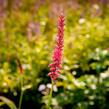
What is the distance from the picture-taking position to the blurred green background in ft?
10.9

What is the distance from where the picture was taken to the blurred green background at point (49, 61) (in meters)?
3.32

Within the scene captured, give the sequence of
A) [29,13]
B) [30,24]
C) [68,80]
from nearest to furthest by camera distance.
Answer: [68,80], [30,24], [29,13]

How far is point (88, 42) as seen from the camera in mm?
4082

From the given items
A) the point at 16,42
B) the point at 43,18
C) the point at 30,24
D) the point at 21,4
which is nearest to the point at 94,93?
the point at 16,42

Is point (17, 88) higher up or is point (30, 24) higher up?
point (30, 24)

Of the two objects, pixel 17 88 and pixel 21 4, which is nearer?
pixel 17 88

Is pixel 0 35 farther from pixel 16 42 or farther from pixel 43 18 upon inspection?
pixel 43 18

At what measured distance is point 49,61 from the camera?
3.78m

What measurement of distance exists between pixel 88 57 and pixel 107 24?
1.19 m

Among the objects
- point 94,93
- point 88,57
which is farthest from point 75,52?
point 94,93

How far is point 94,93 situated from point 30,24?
1.76 m

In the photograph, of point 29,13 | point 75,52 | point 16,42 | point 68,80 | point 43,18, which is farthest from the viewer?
point 29,13

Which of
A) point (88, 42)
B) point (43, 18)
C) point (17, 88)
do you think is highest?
point (43, 18)

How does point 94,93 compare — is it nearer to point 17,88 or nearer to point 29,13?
point 17,88
